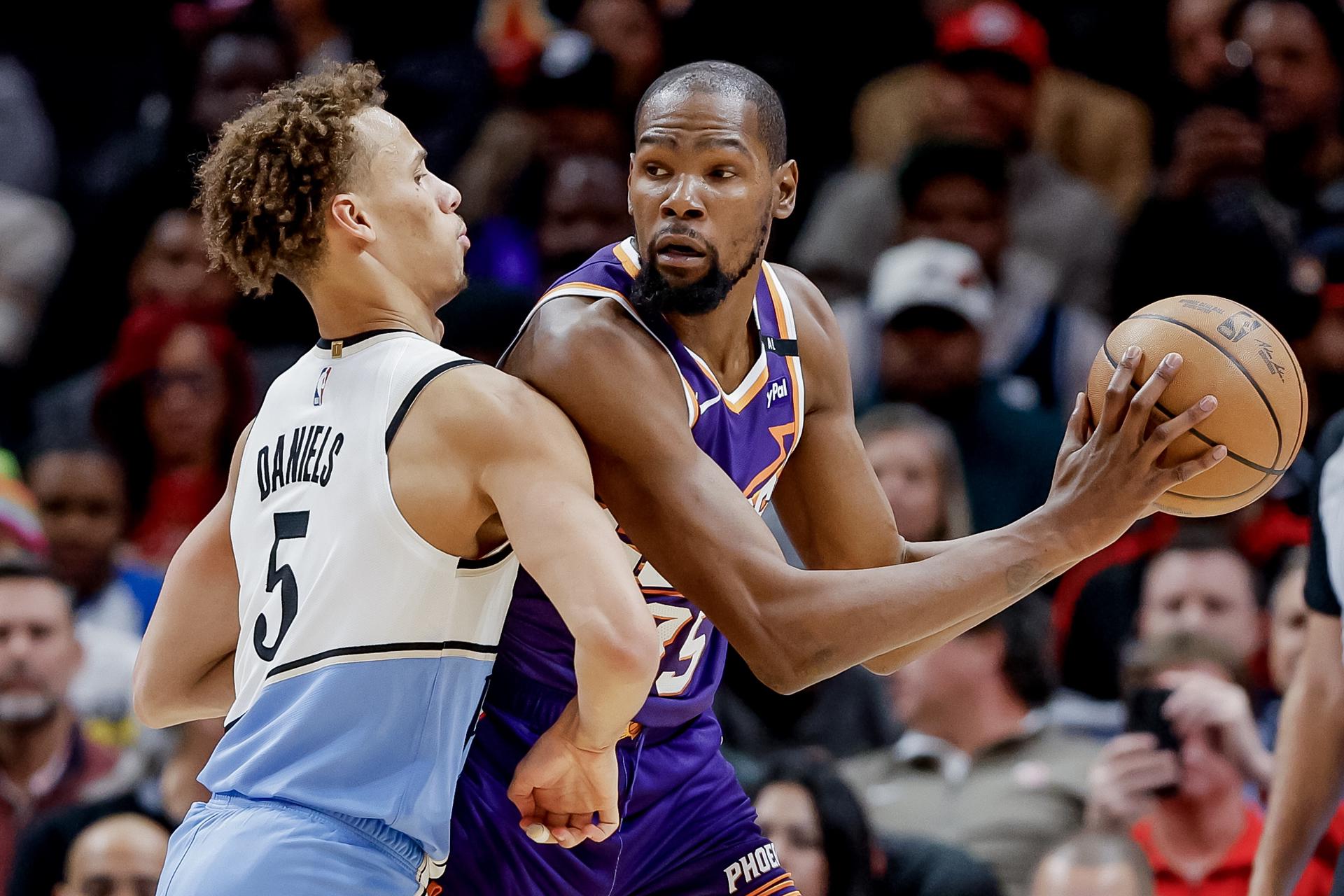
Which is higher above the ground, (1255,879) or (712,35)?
(712,35)

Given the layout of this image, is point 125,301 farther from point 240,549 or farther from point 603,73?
point 240,549

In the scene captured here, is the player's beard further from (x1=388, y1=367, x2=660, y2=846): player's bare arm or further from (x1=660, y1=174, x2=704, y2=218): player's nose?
(x1=388, y1=367, x2=660, y2=846): player's bare arm

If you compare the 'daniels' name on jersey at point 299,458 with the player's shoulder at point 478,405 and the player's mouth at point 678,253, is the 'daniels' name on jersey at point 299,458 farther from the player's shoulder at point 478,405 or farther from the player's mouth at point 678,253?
the player's mouth at point 678,253

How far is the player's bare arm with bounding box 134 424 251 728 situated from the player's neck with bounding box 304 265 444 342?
32 cm

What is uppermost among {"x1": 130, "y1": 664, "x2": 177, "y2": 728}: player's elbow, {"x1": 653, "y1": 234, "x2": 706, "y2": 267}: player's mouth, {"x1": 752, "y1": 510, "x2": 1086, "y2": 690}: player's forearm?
{"x1": 653, "y1": 234, "x2": 706, "y2": 267}: player's mouth

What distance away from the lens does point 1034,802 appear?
222 inches

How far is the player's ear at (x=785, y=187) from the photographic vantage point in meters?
3.76

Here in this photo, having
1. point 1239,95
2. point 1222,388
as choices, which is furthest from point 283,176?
point 1239,95

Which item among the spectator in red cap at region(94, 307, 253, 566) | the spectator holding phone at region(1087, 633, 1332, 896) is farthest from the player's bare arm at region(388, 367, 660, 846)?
the spectator in red cap at region(94, 307, 253, 566)

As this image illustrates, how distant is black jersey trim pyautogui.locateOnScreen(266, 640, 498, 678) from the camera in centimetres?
314

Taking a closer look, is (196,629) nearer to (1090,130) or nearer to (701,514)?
(701,514)

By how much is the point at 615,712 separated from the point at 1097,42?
6.42 meters

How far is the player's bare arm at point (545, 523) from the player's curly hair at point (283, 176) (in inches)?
18.0

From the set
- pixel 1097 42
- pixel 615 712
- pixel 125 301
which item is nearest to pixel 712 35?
pixel 1097 42
